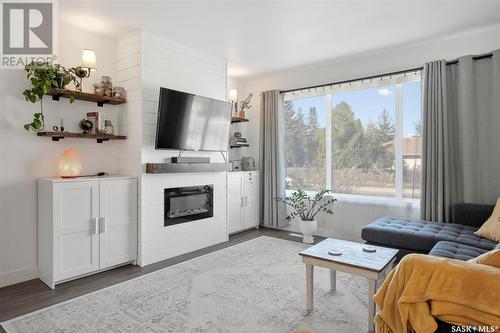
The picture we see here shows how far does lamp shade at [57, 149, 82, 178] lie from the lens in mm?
3043

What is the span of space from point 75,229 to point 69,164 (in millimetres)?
658

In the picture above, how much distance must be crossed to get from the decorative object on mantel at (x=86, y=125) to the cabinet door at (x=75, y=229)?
66cm

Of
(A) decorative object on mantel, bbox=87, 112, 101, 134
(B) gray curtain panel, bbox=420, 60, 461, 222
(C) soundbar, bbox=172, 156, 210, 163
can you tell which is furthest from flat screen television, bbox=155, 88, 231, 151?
(B) gray curtain panel, bbox=420, 60, 461, 222

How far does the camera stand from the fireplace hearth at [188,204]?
12.4 ft

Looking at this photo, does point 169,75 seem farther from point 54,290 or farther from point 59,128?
point 54,290

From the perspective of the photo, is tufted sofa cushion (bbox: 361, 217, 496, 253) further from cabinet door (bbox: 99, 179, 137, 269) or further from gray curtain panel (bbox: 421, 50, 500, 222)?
cabinet door (bbox: 99, 179, 137, 269)

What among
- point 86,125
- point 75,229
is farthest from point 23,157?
point 75,229

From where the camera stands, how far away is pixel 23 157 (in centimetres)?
299

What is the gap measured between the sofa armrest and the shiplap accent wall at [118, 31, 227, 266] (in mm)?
3129

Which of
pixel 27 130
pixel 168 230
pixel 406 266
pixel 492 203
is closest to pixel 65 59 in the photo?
pixel 27 130

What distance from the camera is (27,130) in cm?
296

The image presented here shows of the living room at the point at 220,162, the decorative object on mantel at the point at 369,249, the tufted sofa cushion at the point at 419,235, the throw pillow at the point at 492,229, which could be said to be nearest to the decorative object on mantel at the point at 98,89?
the living room at the point at 220,162

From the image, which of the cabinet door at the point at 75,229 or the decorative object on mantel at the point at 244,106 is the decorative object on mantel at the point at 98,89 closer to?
the cabinet door at the point at 75,229

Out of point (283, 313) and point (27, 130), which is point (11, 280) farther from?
point (283, 313)
